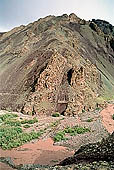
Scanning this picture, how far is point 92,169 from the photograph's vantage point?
21.9 feet

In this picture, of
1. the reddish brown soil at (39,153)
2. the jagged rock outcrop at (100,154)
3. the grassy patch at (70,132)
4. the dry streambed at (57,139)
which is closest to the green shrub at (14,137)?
the dry streambed at (57,139)

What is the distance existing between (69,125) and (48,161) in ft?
23.0

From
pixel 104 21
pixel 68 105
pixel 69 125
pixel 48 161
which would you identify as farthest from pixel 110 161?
pixel 104 21

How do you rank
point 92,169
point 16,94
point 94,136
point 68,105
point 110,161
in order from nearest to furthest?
1. point 92,169
2. point 110,161
3. point 94,136
4. point 68,105
5. point 16,94

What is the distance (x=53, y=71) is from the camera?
44.0 metres

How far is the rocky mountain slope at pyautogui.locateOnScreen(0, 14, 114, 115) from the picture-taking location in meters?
39.7

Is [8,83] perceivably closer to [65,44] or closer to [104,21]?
[65,44]

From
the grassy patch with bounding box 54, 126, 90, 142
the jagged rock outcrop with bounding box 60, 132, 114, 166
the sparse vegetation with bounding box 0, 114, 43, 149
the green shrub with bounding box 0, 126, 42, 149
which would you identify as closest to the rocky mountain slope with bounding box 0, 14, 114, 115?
the sparse vegetation with bounding box 0, 114, 43, 149

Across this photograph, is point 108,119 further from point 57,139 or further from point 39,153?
point 39,153

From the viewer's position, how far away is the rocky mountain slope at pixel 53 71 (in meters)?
39.7

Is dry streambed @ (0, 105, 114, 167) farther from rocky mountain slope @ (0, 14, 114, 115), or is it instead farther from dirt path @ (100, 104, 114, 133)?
rocky mountain slope @ (0, 14, 114, 115)

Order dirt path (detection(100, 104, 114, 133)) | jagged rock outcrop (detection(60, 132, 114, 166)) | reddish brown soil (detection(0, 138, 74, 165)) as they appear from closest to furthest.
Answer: jagged rock outcrop (detection(60, 132, 114, 166)) < reddish brown soil (detection(0, 138, 74, 165)) < dirt path (detection(100, 104, 114, 133))

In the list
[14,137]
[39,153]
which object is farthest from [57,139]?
[14,137]

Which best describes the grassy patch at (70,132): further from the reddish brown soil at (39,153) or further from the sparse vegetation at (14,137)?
the sparse vegetation at (14,137)
